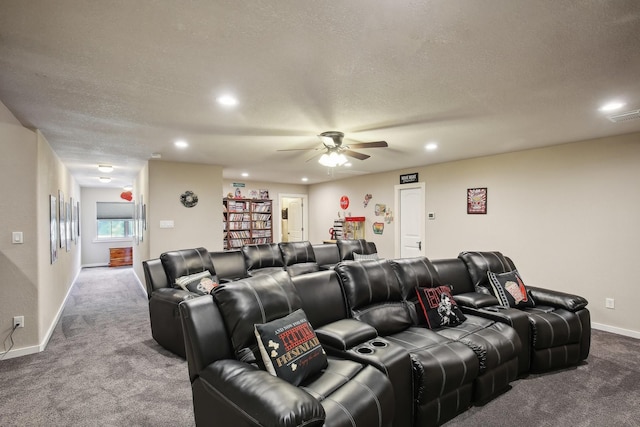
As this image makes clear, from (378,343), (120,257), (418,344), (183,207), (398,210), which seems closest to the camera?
(378,343)

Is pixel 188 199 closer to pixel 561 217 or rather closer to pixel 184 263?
pixel 184 263

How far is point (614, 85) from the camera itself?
2471 mm

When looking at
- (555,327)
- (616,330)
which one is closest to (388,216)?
(616,330)

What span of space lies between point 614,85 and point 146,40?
332 centimetres

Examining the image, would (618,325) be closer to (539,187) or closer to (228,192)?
(539,187)

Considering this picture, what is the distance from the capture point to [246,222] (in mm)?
8227

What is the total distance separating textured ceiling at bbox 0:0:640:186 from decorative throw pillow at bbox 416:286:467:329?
1.70 m

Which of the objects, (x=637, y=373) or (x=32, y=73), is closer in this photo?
(x=32, y=73)


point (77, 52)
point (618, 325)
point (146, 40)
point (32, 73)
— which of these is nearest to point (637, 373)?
point (618, 325)

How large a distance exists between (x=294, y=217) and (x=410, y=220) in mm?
4156

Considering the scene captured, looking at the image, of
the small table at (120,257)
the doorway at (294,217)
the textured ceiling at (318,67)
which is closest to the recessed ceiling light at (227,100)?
the textured ceiling at (318,67)

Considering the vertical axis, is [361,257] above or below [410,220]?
below

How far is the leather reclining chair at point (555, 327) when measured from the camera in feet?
Result: 9.42

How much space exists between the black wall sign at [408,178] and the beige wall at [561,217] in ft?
1.24
